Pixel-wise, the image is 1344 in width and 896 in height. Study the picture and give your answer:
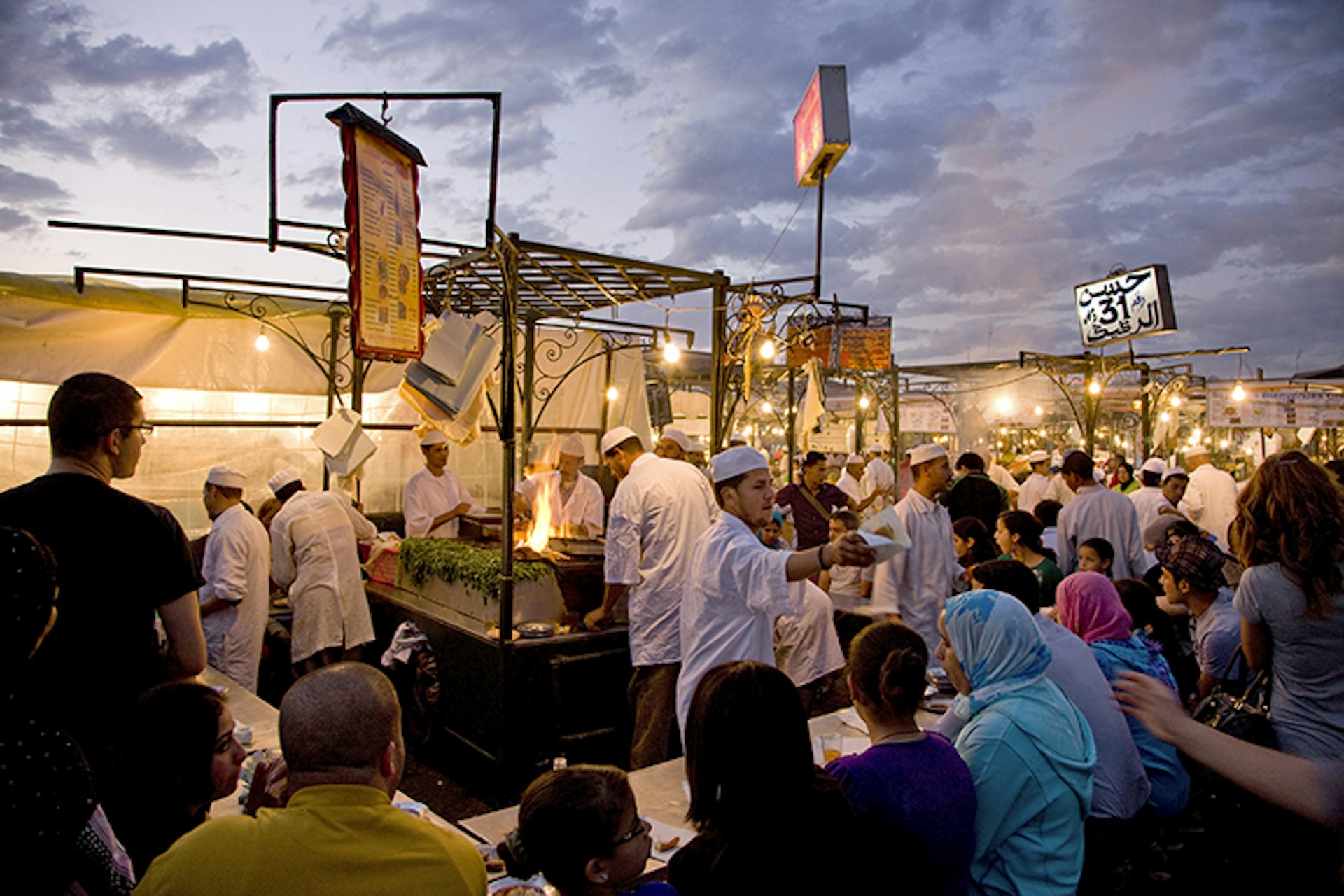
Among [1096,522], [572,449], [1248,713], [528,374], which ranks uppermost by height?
[528,374]

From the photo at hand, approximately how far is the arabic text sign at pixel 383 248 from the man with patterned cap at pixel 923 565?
3.71m

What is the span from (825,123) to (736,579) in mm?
5449

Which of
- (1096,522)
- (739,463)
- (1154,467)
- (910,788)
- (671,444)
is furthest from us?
(1154,467)

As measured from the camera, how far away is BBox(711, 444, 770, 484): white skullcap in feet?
12.3

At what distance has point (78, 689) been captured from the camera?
2395mm

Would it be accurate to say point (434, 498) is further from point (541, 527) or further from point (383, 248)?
point (383, 248)

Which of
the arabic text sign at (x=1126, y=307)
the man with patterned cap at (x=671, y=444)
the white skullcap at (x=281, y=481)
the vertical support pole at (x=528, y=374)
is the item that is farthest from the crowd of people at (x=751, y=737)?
the arabic text sign at (x=1126, y=307)

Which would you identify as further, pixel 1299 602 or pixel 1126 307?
pixel 1126 307

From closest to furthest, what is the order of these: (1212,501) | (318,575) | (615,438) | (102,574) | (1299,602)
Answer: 1. (102,574)
2. (1299,602)
3. (318,575)
4. (615,438)
5. (1212,501)

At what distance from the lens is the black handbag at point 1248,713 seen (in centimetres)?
324

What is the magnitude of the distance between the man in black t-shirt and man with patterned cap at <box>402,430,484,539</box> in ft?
17.4

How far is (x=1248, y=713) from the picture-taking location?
10.9 feet

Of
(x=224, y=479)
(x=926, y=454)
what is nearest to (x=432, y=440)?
(x=224, y=479)

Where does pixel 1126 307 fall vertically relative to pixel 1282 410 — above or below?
above
